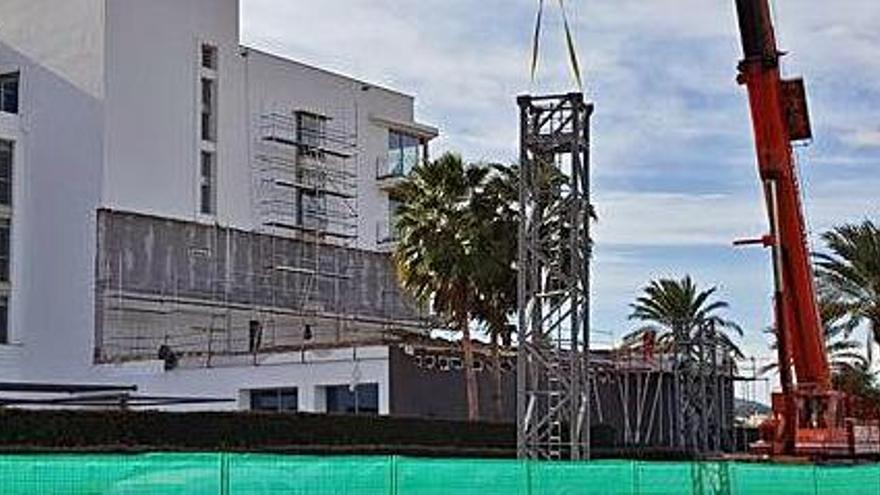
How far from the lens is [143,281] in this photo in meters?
63.0

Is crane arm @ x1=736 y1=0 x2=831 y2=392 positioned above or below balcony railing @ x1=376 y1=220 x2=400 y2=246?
below

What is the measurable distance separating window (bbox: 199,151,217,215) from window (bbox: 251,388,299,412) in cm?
1887

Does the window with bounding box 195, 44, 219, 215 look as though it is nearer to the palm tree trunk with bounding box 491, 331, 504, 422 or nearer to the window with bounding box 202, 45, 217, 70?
the window with bounding box 202, 45, 217, 70

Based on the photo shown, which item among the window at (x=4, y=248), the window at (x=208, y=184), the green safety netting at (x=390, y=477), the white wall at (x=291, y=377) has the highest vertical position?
the window at (x=208, y=184)

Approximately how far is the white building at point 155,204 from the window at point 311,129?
0.18 m

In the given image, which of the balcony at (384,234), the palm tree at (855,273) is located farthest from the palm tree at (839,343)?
the balcony at (384,234)

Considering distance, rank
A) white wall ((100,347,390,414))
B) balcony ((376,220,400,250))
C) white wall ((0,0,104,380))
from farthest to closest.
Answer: balcony ((376,220,400,250))
white wall ((0,0,104,380))
white wall ((100,347,390,414))

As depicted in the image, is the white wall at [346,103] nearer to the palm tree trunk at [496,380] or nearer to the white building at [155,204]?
the white building at [155,204]

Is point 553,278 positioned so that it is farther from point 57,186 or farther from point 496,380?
point 57,186

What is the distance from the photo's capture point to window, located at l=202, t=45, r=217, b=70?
230ft

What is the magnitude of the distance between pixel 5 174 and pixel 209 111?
32.0 feet

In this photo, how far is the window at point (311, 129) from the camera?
75375mm

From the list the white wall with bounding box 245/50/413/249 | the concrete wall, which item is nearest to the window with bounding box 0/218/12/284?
the white wall with bounding box 245/50/413/249

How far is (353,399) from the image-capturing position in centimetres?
4941
